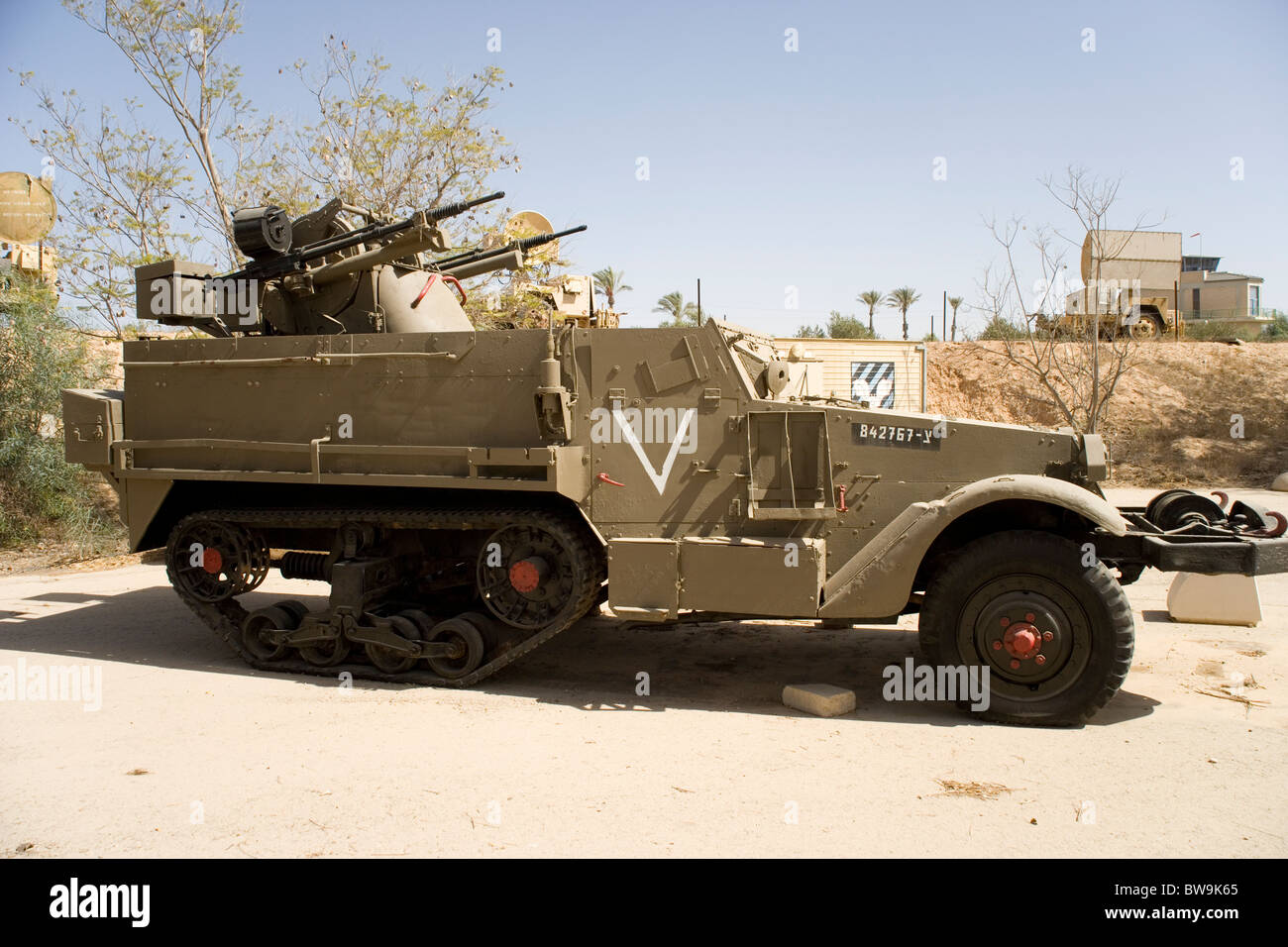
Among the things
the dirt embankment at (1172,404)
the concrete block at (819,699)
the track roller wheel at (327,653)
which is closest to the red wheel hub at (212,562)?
the track roller wheel at (327,653)

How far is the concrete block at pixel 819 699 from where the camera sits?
5.70 m

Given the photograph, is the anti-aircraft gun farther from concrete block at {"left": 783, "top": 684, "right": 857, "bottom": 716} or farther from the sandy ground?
concrete block at {"left": 783, "top": 684, "right": 857, "bottom": 716}

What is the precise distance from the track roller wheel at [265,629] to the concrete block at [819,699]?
3.58 m

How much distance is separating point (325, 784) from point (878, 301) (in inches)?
1513

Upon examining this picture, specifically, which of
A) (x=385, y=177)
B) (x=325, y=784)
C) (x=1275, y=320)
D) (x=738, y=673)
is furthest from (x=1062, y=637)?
(x=1275, y=320)

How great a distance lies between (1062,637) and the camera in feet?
17.5

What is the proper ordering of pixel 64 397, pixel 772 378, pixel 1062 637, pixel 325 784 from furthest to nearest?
1. pixel 64 397
2. pixel 772 378
3. pixel 1062 637
4. pixel 325 784

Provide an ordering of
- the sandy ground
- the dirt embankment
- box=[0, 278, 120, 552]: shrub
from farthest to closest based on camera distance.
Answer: the dirt embankment
box=[0, 278, 120, 552]: shrub
the sandy ground

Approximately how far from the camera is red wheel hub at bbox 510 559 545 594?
6.16 metres

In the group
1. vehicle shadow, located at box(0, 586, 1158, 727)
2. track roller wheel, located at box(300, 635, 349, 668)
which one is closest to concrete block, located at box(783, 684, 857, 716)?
vehicle shadow, located at box(0, 586, 1158, 727)

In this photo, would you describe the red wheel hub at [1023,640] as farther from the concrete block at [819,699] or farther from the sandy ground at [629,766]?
the concrete block at [819,699]

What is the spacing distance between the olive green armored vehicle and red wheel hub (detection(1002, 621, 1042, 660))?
0.01 metres

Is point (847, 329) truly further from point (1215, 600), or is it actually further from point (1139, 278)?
point (1215, 600)

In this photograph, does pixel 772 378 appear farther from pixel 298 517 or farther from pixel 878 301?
pixel 878 301
